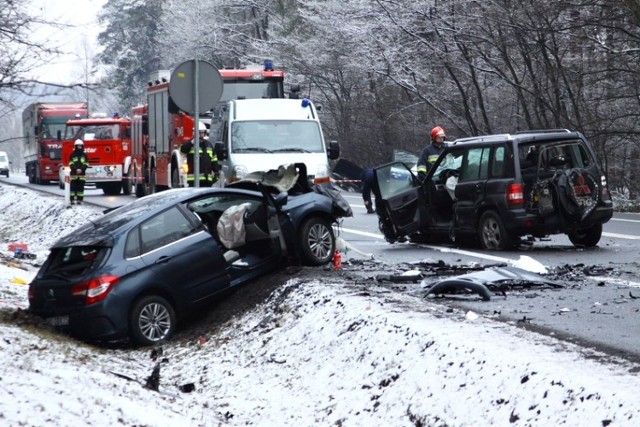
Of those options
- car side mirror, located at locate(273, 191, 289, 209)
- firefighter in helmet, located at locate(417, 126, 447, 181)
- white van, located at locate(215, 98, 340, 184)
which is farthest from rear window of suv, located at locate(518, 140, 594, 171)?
white van, located at locate(215, 98, 340, 184)

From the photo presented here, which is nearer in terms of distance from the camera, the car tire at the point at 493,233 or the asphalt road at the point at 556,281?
the asphalt road at the point at 556,281

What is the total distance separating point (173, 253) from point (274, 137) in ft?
36.7

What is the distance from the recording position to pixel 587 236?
17359mm

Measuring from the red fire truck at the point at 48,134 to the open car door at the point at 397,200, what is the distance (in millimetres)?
36487

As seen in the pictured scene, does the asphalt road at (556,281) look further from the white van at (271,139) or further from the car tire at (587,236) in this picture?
the white van at (271,139)

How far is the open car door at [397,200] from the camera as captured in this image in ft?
58.1

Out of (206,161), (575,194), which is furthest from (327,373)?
(206,161)

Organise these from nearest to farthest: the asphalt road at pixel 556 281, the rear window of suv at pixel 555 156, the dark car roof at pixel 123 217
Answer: the asphalt road at pixel 556 281 → the dark car roof at pixel 123 217 → the rear window of suv at pixel 555 156

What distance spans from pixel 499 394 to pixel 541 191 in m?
9.66

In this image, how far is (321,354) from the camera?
996cm

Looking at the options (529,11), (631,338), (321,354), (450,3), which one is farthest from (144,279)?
(450,3)

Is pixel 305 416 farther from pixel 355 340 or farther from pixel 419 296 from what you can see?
pixel 419 296

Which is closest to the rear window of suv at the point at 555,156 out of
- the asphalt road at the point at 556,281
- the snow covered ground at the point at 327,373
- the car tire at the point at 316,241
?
A: the asphalt road at the point at 556,281

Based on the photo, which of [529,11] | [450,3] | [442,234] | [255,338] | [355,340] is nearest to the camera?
[355,340]
